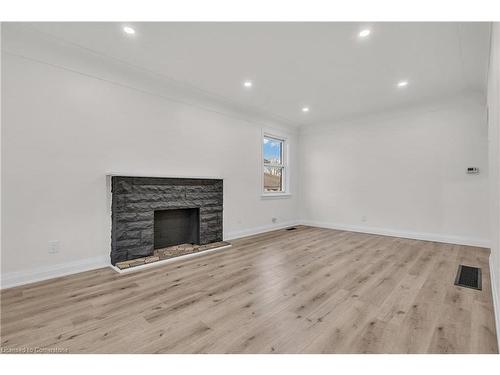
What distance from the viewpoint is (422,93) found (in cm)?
401

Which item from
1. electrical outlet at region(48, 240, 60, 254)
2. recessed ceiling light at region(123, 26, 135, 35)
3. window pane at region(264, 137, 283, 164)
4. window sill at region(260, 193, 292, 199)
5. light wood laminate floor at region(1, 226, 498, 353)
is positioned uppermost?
recessed ceiling light at region(123, 26, 135, 35)

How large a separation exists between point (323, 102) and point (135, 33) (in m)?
3.31

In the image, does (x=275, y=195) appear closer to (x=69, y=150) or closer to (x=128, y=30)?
(x=69, y=150)

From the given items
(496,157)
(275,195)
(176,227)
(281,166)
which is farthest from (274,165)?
(496,157)

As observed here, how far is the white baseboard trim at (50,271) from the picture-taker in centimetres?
234

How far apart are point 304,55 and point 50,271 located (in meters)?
3.82

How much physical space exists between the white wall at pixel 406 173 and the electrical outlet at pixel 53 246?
5073 mm

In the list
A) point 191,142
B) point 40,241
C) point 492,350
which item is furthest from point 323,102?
point 40,241

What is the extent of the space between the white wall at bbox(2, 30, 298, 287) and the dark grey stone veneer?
0.52 ft

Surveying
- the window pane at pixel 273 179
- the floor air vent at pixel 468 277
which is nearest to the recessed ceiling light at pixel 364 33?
the floor air vent at pixel 468 277

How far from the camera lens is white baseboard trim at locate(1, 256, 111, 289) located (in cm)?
234

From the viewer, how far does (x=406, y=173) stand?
4.59m

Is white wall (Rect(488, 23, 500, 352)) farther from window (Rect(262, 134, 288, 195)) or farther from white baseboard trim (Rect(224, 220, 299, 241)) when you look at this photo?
window (Rect(262, 134, 288, 195))

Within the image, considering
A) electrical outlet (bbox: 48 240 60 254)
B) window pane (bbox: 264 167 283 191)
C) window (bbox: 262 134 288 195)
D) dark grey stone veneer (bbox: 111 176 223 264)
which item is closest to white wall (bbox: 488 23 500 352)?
dark grey stone veneer (bbox: 111 176 223 264)
